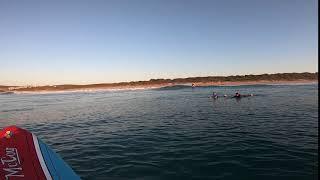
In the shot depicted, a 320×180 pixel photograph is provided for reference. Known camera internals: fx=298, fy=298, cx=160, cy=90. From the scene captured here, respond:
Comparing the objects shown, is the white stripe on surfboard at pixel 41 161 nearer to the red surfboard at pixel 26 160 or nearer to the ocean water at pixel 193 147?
the red surfboard at pixel 26 160

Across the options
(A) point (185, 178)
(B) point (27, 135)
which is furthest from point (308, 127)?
(B) point (27, 135)

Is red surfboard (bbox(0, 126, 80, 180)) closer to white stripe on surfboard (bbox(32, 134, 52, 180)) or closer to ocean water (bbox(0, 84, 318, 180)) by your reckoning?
white stripe on surfboard (bbox(32, 134, 52, 180))

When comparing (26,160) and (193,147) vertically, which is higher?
(26,160)

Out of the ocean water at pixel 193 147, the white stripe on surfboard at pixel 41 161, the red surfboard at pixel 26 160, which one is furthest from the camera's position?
the ocean water at pixel 193 147

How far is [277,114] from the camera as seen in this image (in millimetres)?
25953

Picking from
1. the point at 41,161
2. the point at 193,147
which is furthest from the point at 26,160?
the point at 193,147

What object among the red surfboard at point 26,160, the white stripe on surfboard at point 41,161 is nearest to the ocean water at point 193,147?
the red surfboard at point 26,160

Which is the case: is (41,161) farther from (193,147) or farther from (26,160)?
(193,147)

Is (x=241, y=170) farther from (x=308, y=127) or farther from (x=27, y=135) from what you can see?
(x=308, y=127)

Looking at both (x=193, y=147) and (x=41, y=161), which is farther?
(x=193, y=147)

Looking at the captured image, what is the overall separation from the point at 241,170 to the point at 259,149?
11.3 ft

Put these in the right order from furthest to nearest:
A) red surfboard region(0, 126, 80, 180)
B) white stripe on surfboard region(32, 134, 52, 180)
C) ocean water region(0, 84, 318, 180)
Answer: ocean water region(0, 84, 318, 180), white stripe on surfboard region(32, 134, 52, 180), red surfboard region(0, 126, 80, 180)

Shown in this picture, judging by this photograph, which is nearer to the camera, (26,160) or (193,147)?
(26,160)

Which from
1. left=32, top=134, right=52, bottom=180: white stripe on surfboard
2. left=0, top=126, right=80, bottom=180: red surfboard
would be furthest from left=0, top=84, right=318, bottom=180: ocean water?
left=32, top=134, right=52, bottom=180: white stripe on surfboard
